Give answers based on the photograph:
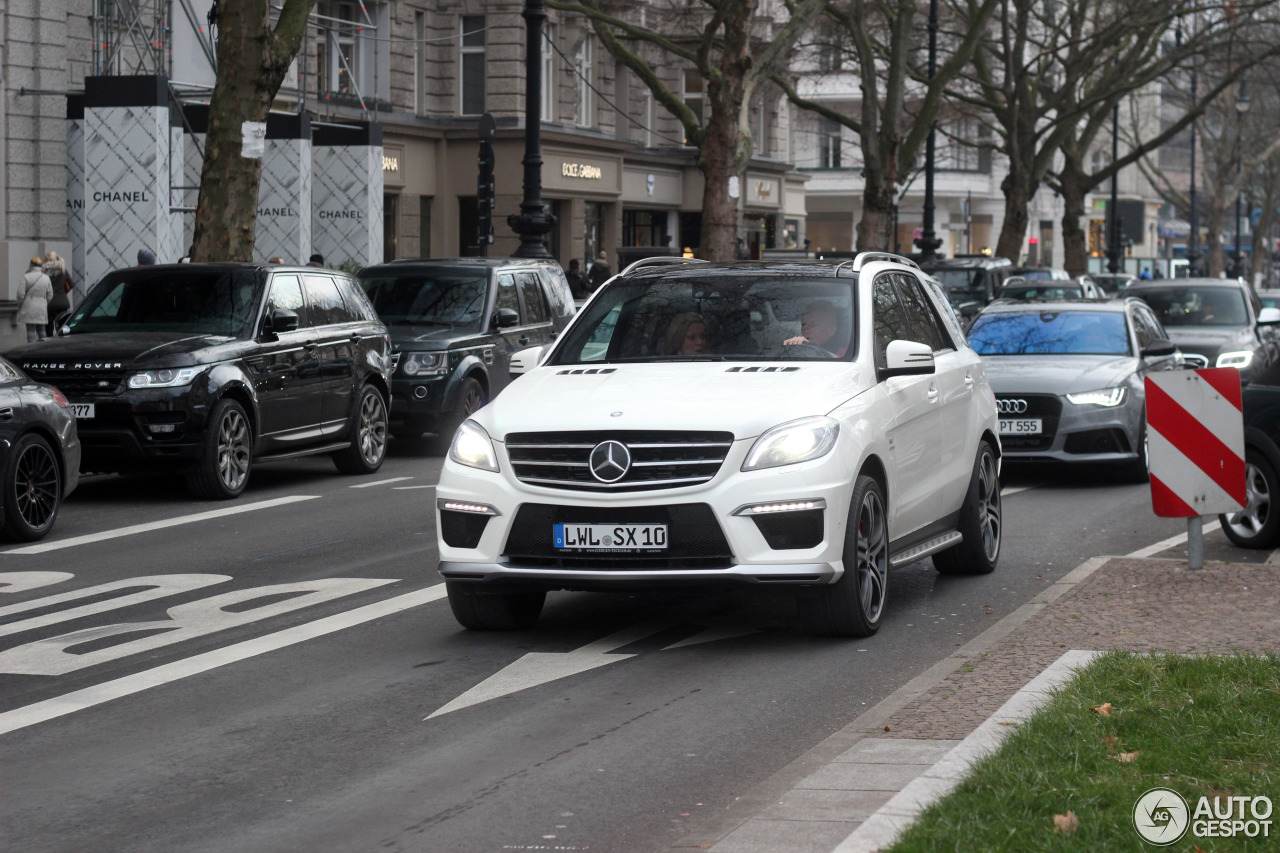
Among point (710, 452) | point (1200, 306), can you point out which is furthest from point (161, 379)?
point (1200, 306)

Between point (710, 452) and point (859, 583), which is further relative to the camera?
point (859, 583)

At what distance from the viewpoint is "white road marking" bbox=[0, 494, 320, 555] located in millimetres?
11828

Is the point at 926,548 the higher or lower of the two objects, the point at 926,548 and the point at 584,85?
the lower

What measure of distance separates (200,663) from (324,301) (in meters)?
8.51

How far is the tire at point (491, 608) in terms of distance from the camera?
850cm

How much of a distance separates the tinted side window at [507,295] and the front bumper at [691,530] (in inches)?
456

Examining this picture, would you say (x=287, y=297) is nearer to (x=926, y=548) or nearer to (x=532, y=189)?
(x=926, y=548)

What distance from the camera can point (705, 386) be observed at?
326 inches

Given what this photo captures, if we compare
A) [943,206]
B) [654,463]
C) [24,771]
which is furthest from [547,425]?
[943,206]

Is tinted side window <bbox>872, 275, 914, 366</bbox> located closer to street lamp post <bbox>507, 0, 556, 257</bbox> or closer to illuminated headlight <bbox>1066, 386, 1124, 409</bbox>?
illuminated headlight <bbox>1066, 386, 1124, 409</bbox>

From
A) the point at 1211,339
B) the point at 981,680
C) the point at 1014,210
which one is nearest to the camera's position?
the point at 981,680

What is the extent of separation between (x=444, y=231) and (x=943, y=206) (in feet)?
168

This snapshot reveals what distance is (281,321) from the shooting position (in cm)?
1488

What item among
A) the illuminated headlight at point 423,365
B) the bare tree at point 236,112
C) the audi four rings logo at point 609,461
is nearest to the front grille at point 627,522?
the audi four rings logo at point 609,461
